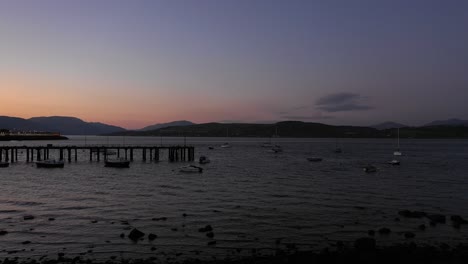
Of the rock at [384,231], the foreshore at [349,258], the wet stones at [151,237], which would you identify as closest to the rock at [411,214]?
the rock at [384,231]

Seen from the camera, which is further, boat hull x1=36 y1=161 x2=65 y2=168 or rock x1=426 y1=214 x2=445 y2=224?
boat hull x1=36 y1=161 x2=65 y2=168

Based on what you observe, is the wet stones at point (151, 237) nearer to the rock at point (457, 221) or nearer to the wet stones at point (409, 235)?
the wet stones at point (409, 235)

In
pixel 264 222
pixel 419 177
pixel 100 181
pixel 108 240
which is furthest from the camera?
pixel 419 177

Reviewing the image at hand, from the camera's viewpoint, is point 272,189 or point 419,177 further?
point 419,177

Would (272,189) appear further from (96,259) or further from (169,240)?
(96,259)

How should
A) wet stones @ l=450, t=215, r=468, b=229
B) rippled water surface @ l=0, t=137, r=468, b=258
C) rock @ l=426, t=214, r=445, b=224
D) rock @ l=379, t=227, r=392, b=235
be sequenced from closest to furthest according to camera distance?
1. rippled water surface @ l=0, t=137, r=468, b=258
2. rock @ l=379, t=227, r=392, b=235
3. wet stones @ l=450, t=215, r=468, b=229
4. rock @ l=426, t=214, r=445, b=224

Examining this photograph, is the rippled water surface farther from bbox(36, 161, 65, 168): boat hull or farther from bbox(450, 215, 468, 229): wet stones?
bbox(36, 161, 65, 168): boat hull

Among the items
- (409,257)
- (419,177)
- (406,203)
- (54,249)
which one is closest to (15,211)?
(54,249)

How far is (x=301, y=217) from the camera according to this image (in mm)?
33688

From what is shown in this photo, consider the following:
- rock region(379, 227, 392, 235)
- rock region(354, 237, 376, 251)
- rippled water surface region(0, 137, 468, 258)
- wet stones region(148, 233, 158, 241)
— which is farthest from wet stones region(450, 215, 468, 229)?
wet stones region(148, 233, 158, 241)

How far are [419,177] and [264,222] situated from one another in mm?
46198

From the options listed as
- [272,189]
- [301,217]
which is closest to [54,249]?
[301,217]

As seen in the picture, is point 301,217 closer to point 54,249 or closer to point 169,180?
point 54,249

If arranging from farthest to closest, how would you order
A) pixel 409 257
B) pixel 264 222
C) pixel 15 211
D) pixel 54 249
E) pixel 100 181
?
pixel 100 181 < pixel 15 211 < pixel 264 222 < pixel 54 249 < pixel 409 257
